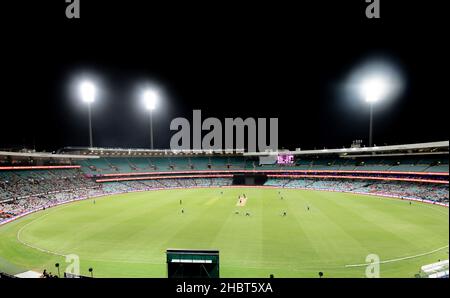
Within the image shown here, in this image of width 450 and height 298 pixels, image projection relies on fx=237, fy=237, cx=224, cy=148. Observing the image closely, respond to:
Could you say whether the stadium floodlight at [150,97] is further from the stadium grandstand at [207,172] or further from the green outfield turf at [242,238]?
the green outfield turf at [242,238]

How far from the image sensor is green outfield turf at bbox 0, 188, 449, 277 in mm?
17906

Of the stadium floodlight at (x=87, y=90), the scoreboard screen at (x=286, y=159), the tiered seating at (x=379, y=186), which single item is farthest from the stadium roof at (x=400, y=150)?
the stadium floodlight at (x=87, y=90)

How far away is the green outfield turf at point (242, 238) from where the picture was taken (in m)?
17.9

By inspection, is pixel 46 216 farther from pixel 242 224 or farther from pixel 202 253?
pixel 202 253

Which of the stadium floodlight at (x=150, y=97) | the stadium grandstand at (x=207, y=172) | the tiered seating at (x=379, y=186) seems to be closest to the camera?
the tiered seating at (x=379, y=186)

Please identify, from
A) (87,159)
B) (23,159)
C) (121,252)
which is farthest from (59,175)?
(121,252)

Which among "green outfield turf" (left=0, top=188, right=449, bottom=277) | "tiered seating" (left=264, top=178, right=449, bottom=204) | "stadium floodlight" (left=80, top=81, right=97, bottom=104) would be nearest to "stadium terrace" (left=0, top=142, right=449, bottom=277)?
"tiered seating" (left=264, top=178, right=449, bottom=204)

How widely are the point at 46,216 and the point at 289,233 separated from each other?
33.8 meters

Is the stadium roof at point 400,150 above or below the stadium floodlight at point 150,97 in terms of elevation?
below

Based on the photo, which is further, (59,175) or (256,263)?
(59,175)

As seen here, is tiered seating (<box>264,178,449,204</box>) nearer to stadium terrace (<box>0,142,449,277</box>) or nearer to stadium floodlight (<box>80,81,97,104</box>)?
stadium terrace (<box>0,142,449,277</box>)

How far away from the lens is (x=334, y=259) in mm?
18719

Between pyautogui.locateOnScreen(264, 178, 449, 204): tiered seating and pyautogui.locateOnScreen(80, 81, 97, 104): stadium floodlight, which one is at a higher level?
pyautogui.locateOnScreen(80, 81, 97, 104): stadium floodlight

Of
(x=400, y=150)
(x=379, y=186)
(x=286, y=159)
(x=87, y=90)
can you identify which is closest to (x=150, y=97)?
(x=87, y=90)
